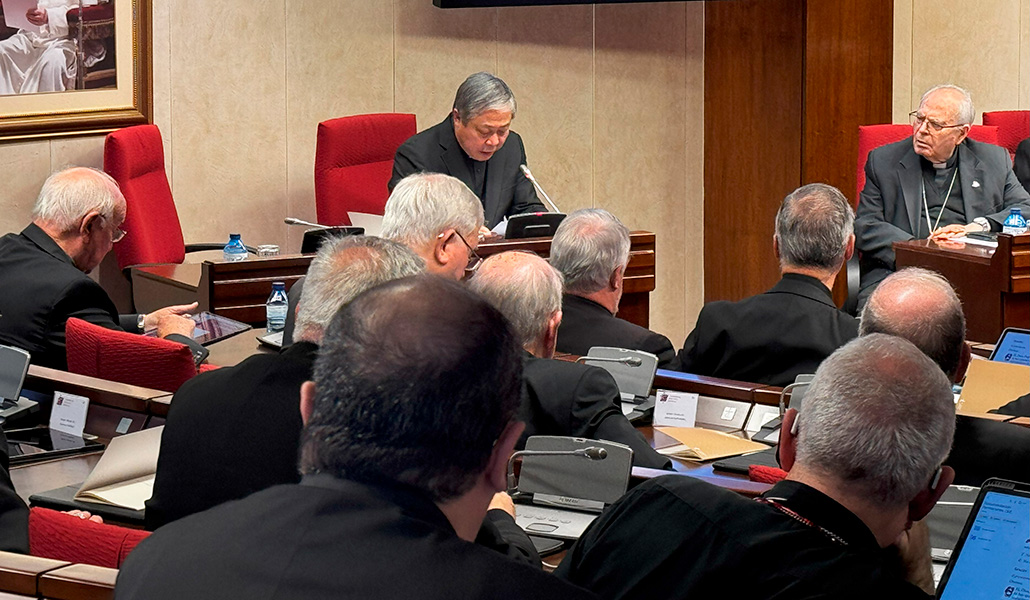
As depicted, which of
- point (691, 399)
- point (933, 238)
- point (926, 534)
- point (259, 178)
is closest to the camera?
point (926, 534)

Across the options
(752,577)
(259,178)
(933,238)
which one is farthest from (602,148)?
(752,577)

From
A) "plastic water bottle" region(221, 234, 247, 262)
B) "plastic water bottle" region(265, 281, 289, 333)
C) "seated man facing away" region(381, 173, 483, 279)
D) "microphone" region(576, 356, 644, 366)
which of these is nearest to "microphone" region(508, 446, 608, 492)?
"microphone" region(576, 356, 644, 366)

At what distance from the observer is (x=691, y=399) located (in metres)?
3.25

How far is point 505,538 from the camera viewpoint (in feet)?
6.28

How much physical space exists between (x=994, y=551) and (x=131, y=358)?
2211 mm

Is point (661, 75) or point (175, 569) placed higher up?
Result: point (661, 75)

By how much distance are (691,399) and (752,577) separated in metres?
1.72

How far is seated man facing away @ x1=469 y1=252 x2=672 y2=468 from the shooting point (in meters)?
2.72

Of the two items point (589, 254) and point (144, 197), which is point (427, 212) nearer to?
point (589, 254)

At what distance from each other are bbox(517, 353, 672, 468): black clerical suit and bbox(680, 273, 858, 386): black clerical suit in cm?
91

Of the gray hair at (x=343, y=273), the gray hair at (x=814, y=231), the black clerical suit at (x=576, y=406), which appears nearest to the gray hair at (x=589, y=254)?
the gray hair at (x=814, y=231)

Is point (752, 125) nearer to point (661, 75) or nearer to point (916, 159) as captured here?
point (661, 75)

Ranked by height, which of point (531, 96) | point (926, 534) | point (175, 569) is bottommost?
point (926, 534)

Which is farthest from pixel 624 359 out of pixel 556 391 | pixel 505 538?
pixel 505 538
